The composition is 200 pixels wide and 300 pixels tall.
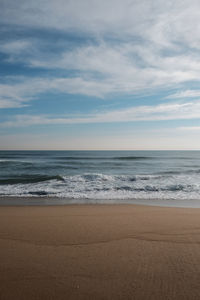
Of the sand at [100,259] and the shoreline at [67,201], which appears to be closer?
the sand at [100,259]

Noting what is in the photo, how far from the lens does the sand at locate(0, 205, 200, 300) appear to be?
2.44m

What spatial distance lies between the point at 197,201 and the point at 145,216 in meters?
4.05

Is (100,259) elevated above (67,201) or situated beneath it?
elevated above

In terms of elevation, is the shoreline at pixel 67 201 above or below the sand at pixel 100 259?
below

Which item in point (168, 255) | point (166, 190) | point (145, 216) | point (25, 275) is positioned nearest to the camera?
point (25, 275)

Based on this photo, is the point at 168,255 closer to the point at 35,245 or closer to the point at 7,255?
the point at 35,245

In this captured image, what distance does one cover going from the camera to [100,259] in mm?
3135

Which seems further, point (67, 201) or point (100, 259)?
point (67, 201)

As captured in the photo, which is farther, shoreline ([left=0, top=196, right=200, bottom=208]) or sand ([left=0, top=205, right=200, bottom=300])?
shoreline ([left=0, top=196, right=200, bottom=208])

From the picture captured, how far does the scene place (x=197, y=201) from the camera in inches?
346

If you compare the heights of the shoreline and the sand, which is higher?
the sand

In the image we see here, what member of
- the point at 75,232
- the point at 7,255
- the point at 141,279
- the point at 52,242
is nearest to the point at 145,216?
the point at 75,232

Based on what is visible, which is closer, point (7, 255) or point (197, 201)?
point (7, 255)

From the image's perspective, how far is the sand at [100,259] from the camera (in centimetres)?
244
